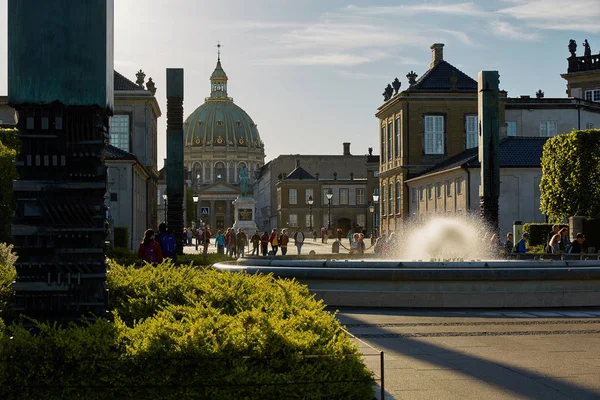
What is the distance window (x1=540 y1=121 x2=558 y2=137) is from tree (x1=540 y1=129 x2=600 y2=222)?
26.2 meters

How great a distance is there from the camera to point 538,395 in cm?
856

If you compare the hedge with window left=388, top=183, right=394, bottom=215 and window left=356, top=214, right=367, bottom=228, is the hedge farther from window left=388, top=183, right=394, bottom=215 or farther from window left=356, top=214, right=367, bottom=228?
window left=356, top=214, right=367, bottom=228

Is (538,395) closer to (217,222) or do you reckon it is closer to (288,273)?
(288,273)

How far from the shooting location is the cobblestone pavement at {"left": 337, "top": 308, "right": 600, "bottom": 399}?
8.86m

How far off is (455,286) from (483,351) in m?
5.71

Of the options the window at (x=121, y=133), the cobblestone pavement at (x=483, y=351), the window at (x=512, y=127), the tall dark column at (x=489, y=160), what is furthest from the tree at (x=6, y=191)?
the window at (x=512, y=127)

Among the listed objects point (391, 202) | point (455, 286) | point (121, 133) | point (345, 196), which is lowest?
point (455, 286)

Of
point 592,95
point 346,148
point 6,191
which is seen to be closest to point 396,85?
point 592,95

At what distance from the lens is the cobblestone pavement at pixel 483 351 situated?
8.86 m

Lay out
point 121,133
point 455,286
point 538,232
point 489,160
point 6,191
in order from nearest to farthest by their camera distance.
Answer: point 455,286, point 489,160, point 6,191, point 538,232, point 121,133

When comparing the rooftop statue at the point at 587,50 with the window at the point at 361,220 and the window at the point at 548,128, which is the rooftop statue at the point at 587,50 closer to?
the window at the point at 548,128

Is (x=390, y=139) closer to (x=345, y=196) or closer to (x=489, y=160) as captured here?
(x=489, y=160)

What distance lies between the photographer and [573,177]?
41.8 meters

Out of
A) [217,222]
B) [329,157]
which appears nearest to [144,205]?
[329,157]
